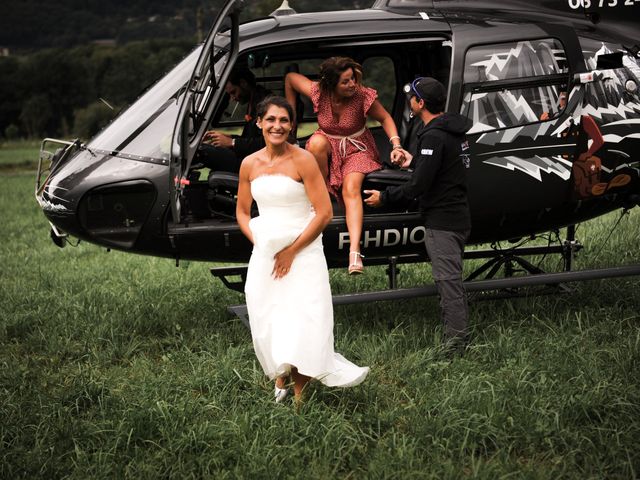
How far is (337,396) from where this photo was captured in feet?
14.4

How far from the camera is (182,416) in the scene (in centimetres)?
420

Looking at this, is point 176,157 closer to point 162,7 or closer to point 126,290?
point 126,290

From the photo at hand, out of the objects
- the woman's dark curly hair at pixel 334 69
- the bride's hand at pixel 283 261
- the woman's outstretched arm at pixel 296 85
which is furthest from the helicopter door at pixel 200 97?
the bride's hand at pixel 283 261

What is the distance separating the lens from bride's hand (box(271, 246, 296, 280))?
418 centimetres

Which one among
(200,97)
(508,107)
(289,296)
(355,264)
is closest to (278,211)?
(289,296)

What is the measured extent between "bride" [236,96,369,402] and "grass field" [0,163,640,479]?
10.8 inches

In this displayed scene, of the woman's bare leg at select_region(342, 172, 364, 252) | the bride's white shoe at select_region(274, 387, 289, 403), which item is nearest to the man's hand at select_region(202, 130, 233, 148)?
the woman's bare leg at select_region(342, 172, 364, 252)

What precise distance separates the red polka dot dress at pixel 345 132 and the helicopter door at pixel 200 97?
0.68m

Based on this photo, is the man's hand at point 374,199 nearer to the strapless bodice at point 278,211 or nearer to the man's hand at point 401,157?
the man's hand at point 401,157

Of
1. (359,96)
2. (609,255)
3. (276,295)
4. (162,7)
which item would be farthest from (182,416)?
(162,7)

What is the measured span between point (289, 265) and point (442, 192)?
1.23 meters

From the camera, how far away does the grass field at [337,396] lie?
3779mm

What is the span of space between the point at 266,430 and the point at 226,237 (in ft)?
5.42

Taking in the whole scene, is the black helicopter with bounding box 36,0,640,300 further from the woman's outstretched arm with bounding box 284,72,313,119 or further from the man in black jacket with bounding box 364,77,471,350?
the man in black jacket with bounding box 364,77,471,350
